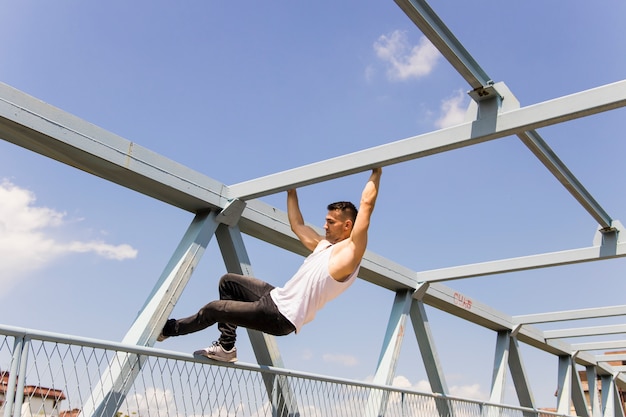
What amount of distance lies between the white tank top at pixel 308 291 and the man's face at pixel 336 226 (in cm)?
17

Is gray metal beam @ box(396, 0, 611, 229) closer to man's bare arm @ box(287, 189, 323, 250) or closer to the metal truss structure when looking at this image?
the metal truss structure

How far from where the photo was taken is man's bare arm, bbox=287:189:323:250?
4.56 metres

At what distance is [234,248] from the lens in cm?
547

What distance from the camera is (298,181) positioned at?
17.1ft

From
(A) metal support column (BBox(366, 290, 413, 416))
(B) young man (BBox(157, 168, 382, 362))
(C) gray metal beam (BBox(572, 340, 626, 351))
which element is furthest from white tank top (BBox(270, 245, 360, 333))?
(C) gray metal beam (BBox(572, 340, 626, 351))

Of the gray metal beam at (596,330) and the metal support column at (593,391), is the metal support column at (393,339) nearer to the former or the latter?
the gray metal beam at (596,330)

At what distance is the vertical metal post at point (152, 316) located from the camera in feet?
13.3

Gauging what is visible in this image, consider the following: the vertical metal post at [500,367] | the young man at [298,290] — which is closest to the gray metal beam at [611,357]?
the vertical metal post at [500,367]

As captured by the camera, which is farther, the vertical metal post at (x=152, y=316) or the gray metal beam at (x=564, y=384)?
the gray metal beam at (x=564, y=384)

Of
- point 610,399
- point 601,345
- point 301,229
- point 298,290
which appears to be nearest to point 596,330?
point 601,345

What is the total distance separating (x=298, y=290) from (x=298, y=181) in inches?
56.6

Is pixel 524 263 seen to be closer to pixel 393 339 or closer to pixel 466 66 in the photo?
pixel 393 339

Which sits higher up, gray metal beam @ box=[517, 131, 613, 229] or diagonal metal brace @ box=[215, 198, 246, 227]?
gray metal beam @ box=[517, 131, 613, 229]

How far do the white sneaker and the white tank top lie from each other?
21.1 inches
